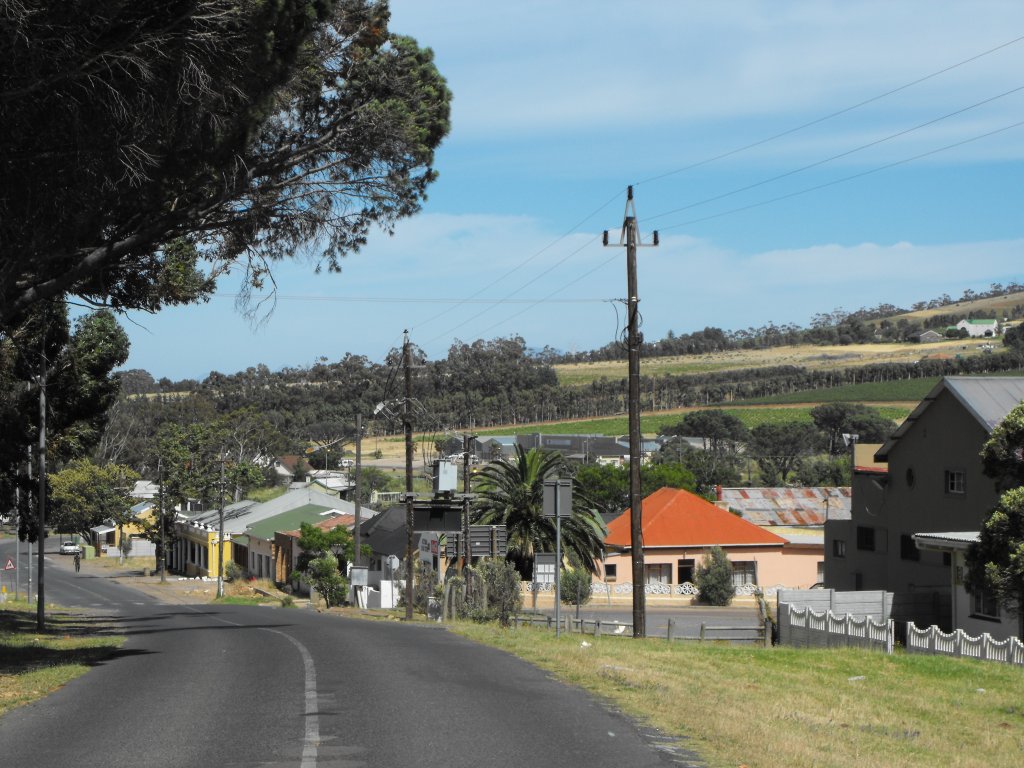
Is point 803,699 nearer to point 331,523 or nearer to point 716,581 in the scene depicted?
point 716,581

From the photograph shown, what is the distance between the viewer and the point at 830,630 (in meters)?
27.8

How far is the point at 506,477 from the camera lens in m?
47.8

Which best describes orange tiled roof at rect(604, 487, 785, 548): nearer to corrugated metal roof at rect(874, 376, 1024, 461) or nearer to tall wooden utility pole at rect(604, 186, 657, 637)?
corrugated metal roof at rect(874, 376, 1024, 461)

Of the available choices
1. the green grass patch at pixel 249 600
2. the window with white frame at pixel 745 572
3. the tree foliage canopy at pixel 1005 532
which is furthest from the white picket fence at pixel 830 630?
the green grass patch at pixel 249 600

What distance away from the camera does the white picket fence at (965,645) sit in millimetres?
22578

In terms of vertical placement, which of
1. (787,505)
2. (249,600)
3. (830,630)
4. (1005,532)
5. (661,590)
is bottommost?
(249,600)

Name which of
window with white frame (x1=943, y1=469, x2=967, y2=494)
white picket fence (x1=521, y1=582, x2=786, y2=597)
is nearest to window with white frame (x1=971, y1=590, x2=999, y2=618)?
window with white frame (x1=943, y1=469, x2=967, y2=494)

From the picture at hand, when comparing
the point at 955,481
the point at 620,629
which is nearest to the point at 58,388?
the point at 620,629

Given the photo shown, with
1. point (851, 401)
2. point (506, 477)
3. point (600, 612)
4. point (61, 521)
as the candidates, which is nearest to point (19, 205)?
point (506, 477)

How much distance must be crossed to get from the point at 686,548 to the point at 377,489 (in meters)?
61.7

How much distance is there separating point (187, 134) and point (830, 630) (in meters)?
19.5

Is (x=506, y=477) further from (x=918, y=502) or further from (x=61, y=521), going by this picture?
(x=61, y=521)

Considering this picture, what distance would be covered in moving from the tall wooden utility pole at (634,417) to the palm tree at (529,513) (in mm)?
20420

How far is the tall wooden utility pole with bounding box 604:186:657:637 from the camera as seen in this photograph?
25750 millimetres
